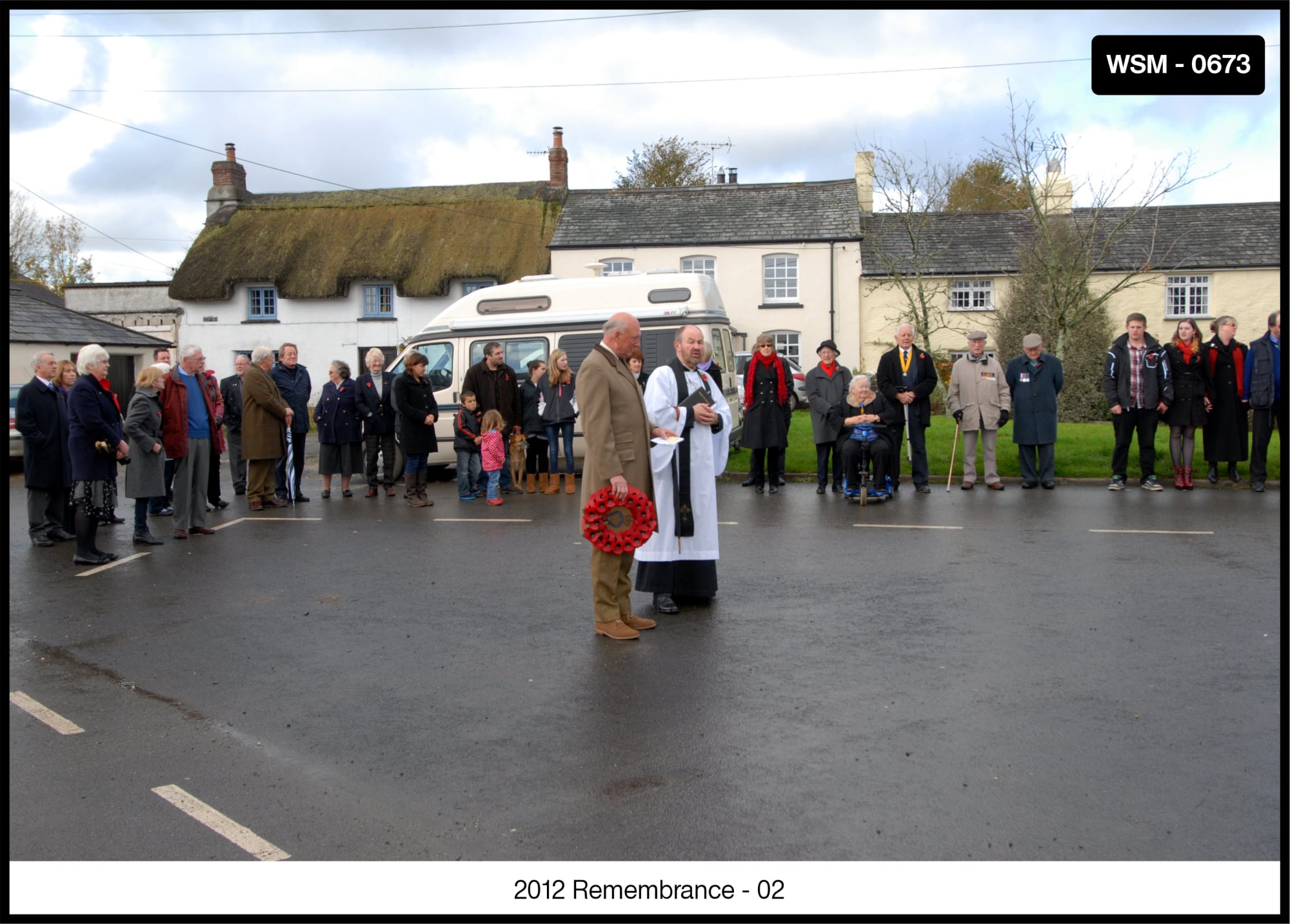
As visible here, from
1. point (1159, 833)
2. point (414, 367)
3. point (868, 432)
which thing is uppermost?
point (414, 367)

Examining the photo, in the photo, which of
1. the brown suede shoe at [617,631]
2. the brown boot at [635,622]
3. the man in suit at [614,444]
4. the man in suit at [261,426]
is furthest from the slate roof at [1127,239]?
the brown suede shoe at [617,631]

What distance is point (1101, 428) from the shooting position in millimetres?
21219

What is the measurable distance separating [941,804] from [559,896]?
176cm

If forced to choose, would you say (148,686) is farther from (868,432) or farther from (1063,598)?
(868,432)

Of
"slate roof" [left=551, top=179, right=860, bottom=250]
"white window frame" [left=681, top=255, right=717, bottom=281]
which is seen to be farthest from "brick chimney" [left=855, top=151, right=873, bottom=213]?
"white window frame" [left=681, top=255, right=717, bottom=281]

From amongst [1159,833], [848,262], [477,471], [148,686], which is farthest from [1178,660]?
[848,262]

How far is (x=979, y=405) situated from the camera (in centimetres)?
1504

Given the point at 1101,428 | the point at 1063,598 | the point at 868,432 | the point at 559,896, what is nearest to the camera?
the point at 559,896

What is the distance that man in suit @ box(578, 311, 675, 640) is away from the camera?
727 cm

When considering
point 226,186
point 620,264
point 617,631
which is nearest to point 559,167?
point 620,264

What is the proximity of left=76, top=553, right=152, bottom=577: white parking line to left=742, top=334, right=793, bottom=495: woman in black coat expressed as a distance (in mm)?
→ 7859

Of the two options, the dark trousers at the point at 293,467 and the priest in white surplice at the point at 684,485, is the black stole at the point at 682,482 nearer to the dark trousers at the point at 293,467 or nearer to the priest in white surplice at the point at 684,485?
the priest in white surplice at the point at 684,485

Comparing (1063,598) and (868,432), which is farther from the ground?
(868,432)
